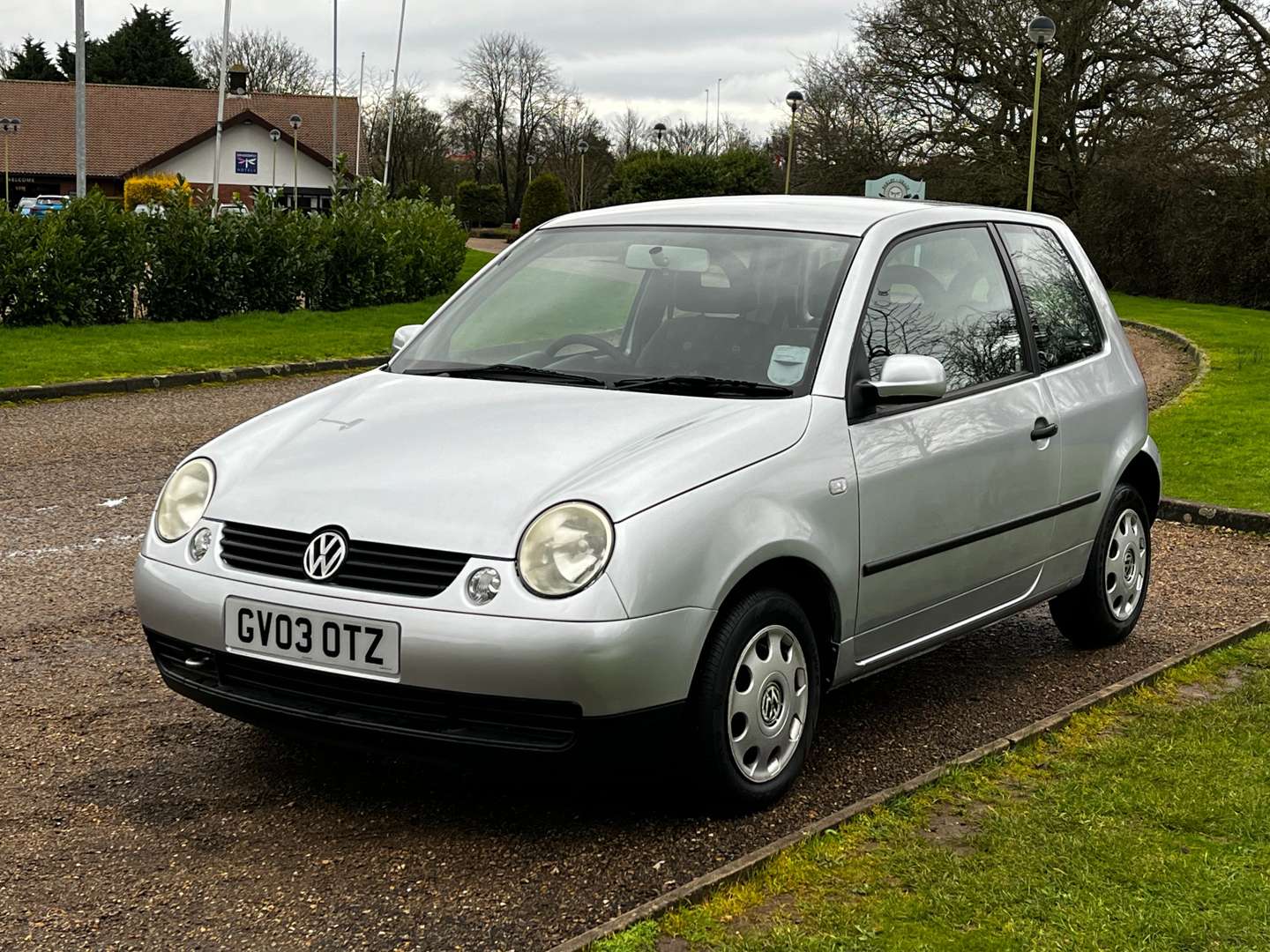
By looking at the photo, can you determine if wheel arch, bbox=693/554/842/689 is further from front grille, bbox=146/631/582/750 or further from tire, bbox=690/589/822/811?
front grille, bbox=146/631/582/750

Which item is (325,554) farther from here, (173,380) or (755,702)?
(173,380)

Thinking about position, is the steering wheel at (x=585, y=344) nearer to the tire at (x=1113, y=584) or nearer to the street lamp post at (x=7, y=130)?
the tire at (x=1113, y=584)

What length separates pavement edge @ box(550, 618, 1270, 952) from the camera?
3539 millimetres

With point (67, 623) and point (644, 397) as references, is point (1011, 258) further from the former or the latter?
point (67, 623)

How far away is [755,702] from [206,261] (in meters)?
18.1

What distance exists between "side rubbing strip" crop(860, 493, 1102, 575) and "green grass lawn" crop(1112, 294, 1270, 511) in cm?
425

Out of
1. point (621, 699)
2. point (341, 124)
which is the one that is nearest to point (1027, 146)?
point (621, 699)

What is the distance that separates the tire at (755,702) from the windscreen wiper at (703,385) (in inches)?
26.9

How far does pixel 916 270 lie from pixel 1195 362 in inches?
613

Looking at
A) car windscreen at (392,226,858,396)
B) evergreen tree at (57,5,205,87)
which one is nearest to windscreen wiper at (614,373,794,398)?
car windscreen at (392,226,858,396)

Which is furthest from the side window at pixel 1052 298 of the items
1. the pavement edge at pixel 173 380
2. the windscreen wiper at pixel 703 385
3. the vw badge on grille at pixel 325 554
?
the pavement edge at pixel 173 380

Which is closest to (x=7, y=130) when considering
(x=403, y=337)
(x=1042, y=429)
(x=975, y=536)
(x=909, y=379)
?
(x=403, y=337)

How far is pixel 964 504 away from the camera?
5.17 meters

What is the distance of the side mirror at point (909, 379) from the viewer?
15.5ft
